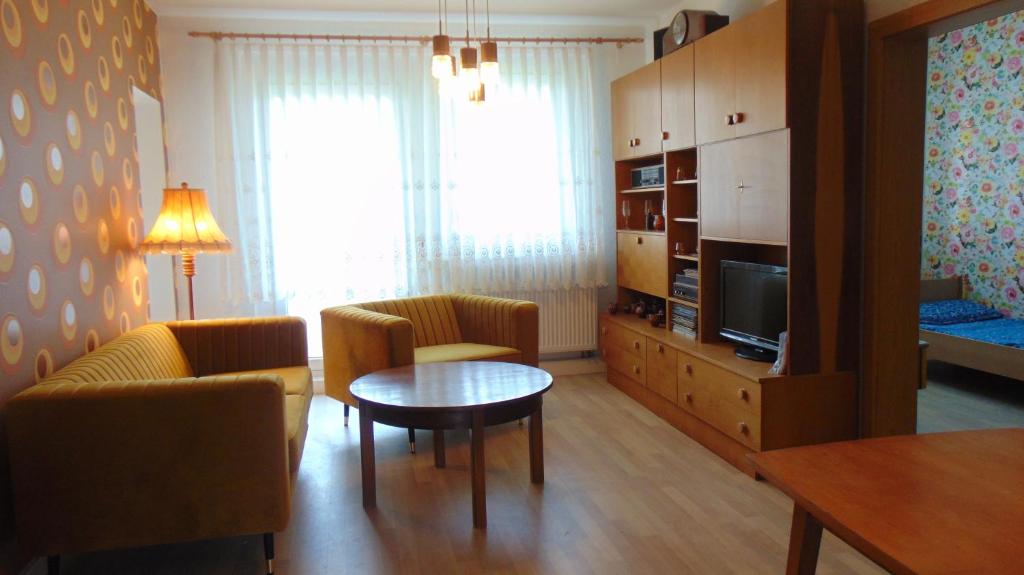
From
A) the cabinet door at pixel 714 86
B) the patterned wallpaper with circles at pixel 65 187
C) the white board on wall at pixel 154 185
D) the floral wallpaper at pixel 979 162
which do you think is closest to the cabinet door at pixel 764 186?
the cabinet door at pixel 714 86

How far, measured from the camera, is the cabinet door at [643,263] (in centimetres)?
477

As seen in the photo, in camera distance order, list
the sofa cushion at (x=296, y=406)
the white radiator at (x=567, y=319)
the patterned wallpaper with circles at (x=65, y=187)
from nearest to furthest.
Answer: the patterned wallpaper with circles at (x=65, y=187) → the sofa cushion at (x=296, y=406) → the white radiator at (x=567, y=319)

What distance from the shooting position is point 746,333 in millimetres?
3957

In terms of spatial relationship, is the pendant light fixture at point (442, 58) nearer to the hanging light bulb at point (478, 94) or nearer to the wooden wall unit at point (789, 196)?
the hanging light bulb at point (478, 94)

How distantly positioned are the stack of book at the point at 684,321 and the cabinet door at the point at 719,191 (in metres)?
0.52

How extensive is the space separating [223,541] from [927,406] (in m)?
→ 4.00

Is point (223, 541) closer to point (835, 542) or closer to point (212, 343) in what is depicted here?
point (212, 343)

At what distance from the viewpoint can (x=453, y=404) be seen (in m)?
3.05

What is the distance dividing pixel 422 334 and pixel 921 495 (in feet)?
11.6

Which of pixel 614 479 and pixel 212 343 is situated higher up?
pixel 212 343

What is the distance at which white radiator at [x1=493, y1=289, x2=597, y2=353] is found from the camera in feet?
18.9

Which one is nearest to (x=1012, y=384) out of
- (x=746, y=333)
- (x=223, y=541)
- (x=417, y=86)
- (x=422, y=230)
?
(x=746, y=333)

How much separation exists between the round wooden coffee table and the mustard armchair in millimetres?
295

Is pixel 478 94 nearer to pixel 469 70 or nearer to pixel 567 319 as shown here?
pixel 469 70
